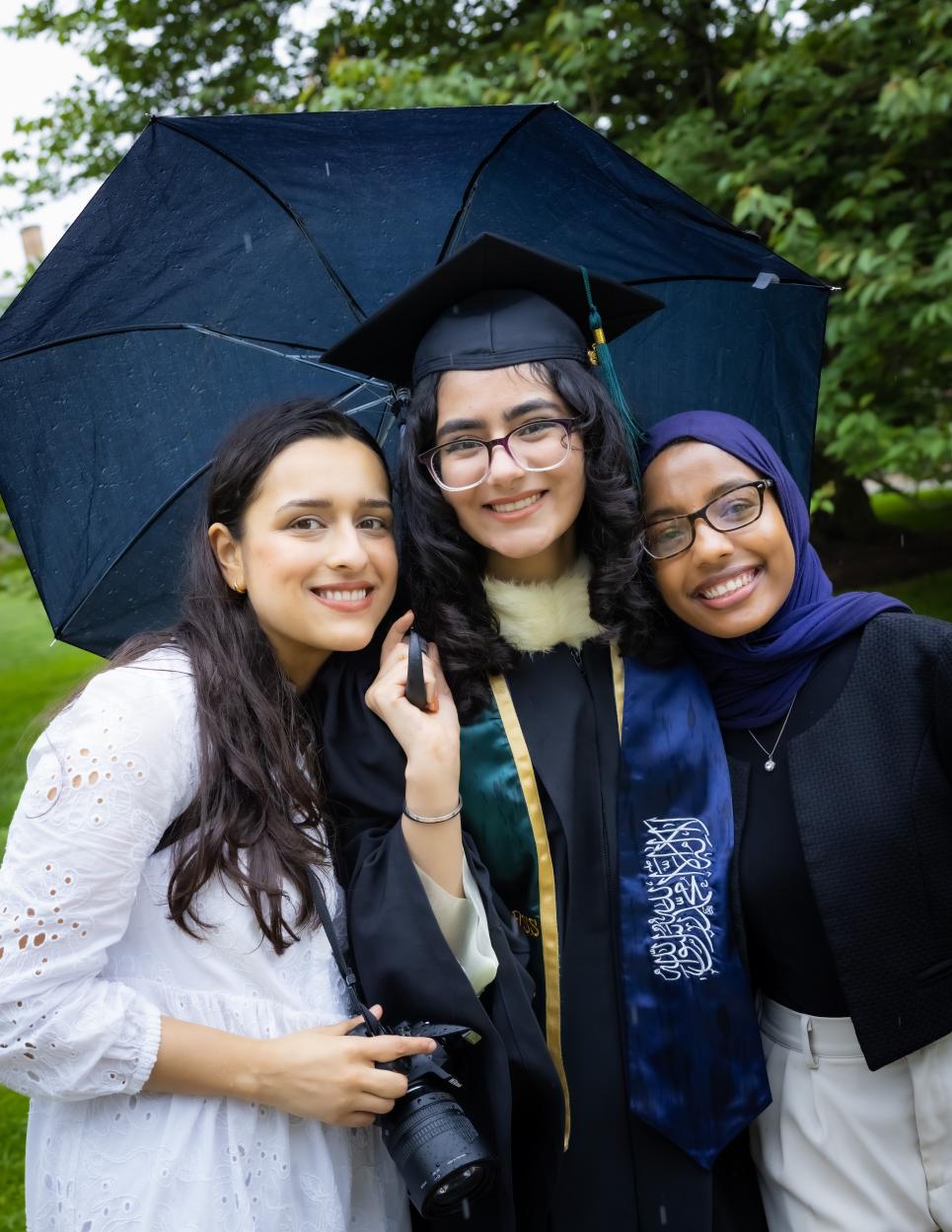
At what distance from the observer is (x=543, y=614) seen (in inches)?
91.4

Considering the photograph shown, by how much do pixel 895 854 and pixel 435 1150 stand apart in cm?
97

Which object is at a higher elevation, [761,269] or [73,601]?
[761,269]

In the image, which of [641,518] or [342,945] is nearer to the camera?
[342,945]

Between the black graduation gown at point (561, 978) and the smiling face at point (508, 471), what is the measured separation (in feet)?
1.08

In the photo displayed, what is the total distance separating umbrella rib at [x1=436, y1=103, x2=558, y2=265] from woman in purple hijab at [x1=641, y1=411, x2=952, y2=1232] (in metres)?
0.79

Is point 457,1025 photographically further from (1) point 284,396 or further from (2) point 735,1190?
(1) point 284,396

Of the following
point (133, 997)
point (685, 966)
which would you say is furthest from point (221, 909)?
point (685, 966)

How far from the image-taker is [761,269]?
8.96ft

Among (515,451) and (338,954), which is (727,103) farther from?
(338,954)

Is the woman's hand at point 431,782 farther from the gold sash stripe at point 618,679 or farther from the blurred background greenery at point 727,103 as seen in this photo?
the blurred background greenery at point 727,103

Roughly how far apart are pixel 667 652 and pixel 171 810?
3.59 ft

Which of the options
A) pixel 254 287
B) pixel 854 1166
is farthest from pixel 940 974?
pixel 254 287

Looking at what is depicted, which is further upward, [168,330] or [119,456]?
[168,330]

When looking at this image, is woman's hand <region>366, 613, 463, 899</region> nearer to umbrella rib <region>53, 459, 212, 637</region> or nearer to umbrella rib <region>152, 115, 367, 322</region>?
umbrella rib <region>53, 459, 212, 637</region>
